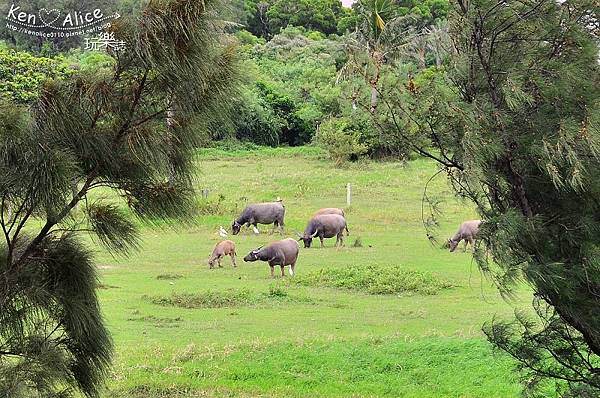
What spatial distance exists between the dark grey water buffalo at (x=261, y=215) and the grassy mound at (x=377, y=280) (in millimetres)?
4865

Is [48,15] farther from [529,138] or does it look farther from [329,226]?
[529,138]

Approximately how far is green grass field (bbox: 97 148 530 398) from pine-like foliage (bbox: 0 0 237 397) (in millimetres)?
256

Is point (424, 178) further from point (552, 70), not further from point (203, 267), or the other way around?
point (552, 70)

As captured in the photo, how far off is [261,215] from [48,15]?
12.0 m

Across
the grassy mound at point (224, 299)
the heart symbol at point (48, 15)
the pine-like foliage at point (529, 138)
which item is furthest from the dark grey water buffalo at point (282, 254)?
the heart symbol at point (48, 15)

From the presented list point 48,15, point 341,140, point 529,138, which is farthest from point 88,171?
point 341,140

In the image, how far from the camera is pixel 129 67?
3.51 metres

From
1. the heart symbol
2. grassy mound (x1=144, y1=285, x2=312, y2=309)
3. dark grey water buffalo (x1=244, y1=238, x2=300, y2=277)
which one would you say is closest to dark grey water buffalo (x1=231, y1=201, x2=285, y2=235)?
dark grey water buffalo (x1=244, y1=238, x2=300, y2=277)

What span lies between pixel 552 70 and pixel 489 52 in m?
0.29

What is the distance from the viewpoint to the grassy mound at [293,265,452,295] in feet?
35.5

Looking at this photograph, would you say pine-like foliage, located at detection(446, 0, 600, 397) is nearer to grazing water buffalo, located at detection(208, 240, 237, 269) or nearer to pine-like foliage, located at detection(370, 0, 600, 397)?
pine-like foliage, located at detection(370, 0, 600, 397)

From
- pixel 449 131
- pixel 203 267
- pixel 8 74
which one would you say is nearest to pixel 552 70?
pixel 449 131

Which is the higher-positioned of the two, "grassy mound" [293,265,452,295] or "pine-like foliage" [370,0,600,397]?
"pine-like foliage" [370,0,600,397]

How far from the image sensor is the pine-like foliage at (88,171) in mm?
3318
